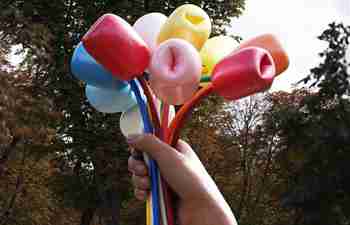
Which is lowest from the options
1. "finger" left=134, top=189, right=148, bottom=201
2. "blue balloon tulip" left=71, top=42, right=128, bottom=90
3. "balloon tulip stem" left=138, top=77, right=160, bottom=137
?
"finger" left=134, top=189, right=148, bottom=201

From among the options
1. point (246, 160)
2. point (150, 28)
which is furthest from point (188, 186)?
point (246, 160)

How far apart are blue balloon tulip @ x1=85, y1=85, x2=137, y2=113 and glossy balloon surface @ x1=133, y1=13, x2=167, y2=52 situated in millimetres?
407

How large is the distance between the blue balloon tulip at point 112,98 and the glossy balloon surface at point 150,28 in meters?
Result: 0.41

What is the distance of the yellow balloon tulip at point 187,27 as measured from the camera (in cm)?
536

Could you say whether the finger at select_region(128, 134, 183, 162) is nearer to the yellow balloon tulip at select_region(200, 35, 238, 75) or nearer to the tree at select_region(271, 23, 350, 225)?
the yellow balloon tulip at select_region(200, 35, 238, 75)

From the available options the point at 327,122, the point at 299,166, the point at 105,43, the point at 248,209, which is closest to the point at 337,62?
the point at 327,122

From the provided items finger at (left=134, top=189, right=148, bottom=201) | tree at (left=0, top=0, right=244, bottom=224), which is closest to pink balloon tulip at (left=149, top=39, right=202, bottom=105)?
finger at (left=134, top=189, right=148, bottom=201)

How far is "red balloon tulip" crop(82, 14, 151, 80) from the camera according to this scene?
5.03m

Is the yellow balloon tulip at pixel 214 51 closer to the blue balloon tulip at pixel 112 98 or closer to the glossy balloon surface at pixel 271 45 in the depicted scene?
the glossy balloon surface at pixel 271 45

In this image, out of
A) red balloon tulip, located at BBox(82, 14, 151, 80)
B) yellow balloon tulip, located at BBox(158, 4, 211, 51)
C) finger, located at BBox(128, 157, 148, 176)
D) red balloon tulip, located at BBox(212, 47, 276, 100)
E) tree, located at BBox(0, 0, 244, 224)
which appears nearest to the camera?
red balloon tulip, located at BBox(212, 47, 276, 100)

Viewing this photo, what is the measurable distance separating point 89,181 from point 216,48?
12.1 m

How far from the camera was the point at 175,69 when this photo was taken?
506 cm

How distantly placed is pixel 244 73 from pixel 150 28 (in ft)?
3.60

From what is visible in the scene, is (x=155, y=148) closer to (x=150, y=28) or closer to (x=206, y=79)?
(x=206, y=79)
